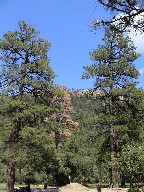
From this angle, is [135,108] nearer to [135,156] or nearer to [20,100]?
[20,100]

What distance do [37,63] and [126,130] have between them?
833 cm

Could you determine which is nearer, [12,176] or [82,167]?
[12,176]

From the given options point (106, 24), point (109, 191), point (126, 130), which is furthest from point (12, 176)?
point (106, 24)

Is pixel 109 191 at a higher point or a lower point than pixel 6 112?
lower

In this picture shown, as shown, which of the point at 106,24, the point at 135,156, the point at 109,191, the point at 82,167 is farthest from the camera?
the point at 82,167

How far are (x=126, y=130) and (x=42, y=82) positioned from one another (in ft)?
23.7

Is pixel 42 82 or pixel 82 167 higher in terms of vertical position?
pixel 42 82

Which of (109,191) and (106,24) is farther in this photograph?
(109,191)

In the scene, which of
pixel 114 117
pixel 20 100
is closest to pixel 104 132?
pixel 114 117

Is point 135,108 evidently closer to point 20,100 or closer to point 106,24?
point 20,100

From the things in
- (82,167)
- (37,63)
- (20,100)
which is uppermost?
(37,63)

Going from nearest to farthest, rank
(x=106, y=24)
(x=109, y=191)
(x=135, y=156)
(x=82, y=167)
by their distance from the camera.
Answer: (x=106, y=24), (x=135, y=156), (x=109, y=191), (x=82, y=167)

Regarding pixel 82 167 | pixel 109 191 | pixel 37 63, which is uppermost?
pixel 37 63

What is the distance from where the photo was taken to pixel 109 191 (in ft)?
88.7
